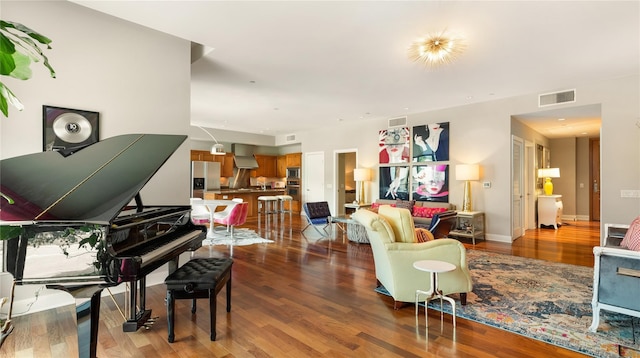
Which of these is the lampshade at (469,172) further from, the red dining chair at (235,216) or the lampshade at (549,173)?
the red dining chair at (235,216)

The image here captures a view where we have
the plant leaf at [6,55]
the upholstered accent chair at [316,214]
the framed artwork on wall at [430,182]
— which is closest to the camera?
the plant leaf at [6,55]

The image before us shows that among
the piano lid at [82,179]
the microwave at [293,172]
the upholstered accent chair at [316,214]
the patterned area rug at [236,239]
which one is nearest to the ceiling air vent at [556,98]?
the upholstered accent chair at [316,214]

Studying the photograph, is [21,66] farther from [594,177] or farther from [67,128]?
[594,177]

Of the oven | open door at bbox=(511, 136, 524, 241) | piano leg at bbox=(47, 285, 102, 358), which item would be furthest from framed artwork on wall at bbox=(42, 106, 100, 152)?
the oven

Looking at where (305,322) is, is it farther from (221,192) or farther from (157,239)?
(221,192)

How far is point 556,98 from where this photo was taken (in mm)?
5695

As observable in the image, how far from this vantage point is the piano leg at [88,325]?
6.43 ft

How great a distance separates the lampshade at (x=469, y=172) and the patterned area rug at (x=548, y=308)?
2.19 m

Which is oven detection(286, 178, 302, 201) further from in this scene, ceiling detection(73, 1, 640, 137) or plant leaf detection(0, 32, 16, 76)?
plant leaf detection(0, 32, 16, 76)

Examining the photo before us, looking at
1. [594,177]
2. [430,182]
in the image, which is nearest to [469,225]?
[430,182]

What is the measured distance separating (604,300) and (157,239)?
358cm

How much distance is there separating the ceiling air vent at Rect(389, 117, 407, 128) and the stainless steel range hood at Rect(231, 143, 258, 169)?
5.30 meters

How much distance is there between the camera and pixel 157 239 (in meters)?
2.57

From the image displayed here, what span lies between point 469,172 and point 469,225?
1064 millimetres
